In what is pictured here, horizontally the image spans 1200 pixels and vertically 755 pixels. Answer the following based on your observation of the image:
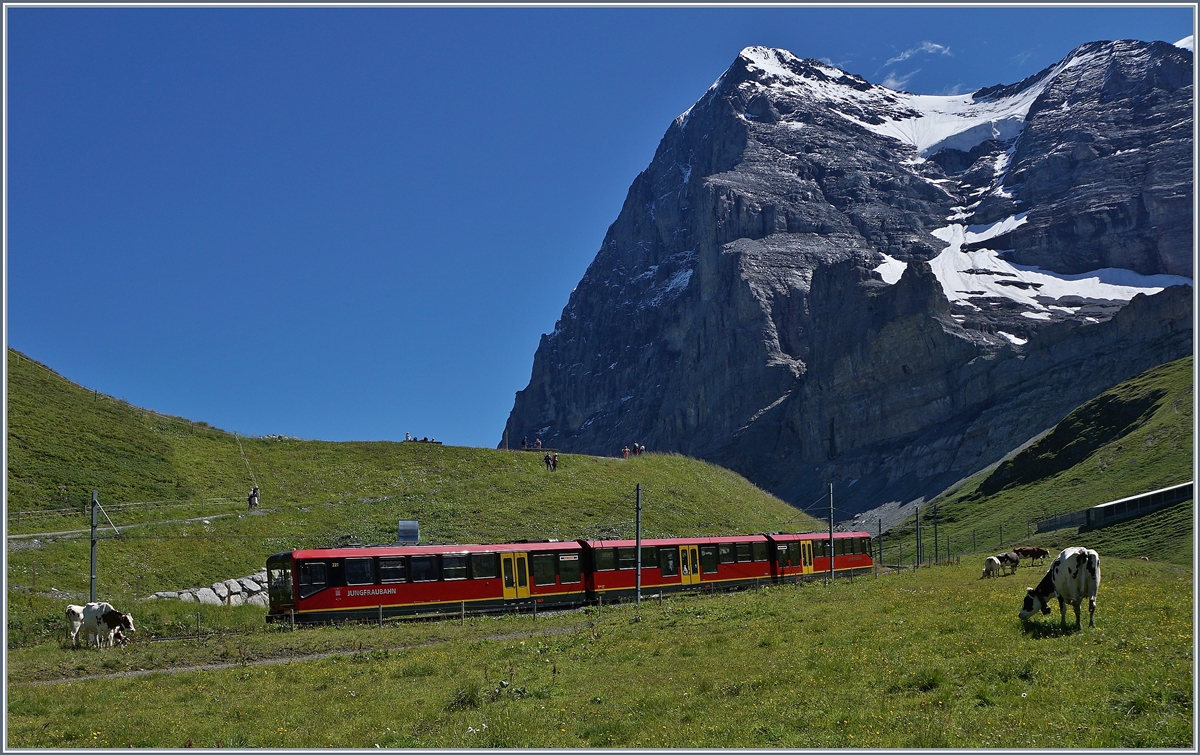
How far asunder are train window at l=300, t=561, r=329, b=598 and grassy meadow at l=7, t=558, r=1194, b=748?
25.3 ft

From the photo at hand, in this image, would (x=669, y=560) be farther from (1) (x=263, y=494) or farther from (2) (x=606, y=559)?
(1) (x=263, y=494)

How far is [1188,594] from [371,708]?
21182 mm

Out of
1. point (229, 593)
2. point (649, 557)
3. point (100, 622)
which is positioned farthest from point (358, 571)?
point (649, 557)

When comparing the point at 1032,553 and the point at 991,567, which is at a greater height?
the point at 991,567

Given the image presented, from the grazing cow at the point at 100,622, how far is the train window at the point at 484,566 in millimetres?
15024

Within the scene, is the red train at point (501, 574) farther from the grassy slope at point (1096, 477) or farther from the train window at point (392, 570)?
the grassy slope at point (1096, 477)

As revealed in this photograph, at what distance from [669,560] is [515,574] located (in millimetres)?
9833

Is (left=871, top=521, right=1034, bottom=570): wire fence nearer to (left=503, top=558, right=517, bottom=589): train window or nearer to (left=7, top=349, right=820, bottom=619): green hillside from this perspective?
(left=7, top=349, right=820, bottom=619): green hillside

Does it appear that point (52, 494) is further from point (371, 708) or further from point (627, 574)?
point (371, 708)

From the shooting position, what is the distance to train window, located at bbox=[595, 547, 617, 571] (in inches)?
1826

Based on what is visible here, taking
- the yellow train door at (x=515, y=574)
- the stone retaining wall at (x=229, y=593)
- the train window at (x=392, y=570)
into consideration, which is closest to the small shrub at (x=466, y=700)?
the train window at (x=392, y=570)

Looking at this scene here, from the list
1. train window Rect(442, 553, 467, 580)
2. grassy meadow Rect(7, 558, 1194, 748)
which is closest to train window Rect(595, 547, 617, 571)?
train window Rect(442, 553, 467, 580)

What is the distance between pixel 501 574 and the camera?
42.9 metres

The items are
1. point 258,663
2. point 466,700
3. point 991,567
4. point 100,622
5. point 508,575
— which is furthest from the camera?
point 991,567
